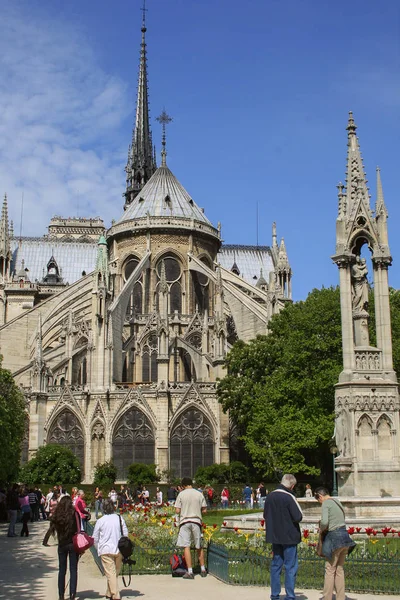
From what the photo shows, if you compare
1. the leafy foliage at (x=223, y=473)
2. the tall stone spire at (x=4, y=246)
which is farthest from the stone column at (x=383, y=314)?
the tall stone spire at (x=4, y=246)

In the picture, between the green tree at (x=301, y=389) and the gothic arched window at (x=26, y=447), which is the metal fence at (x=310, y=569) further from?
the gothic arched window at (x=26, y=447)

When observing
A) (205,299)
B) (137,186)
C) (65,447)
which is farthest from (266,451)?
(137,186)

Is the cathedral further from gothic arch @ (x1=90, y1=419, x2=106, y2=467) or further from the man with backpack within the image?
the man with backpack

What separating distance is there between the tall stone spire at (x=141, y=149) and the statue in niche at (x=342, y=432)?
79.2m

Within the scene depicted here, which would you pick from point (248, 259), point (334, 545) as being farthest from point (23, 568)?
point (248, 259)

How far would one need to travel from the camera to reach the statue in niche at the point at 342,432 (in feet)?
57.9

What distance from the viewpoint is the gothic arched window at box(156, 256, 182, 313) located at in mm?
63219

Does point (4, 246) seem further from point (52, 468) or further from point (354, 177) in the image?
point (354, 177)

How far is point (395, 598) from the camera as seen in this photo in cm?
1154

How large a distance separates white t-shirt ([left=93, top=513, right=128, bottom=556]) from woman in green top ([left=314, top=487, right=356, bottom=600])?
2.92 metres

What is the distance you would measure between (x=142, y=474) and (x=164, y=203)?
88.3 ft

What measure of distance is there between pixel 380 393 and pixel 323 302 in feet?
68.4

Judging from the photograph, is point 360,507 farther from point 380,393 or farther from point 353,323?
point 353,323

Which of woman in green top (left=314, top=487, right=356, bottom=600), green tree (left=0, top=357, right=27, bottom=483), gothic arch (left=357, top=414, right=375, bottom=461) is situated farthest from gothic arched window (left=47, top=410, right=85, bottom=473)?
woman in green top (left=314, top=487, right=356, bottom=600)
